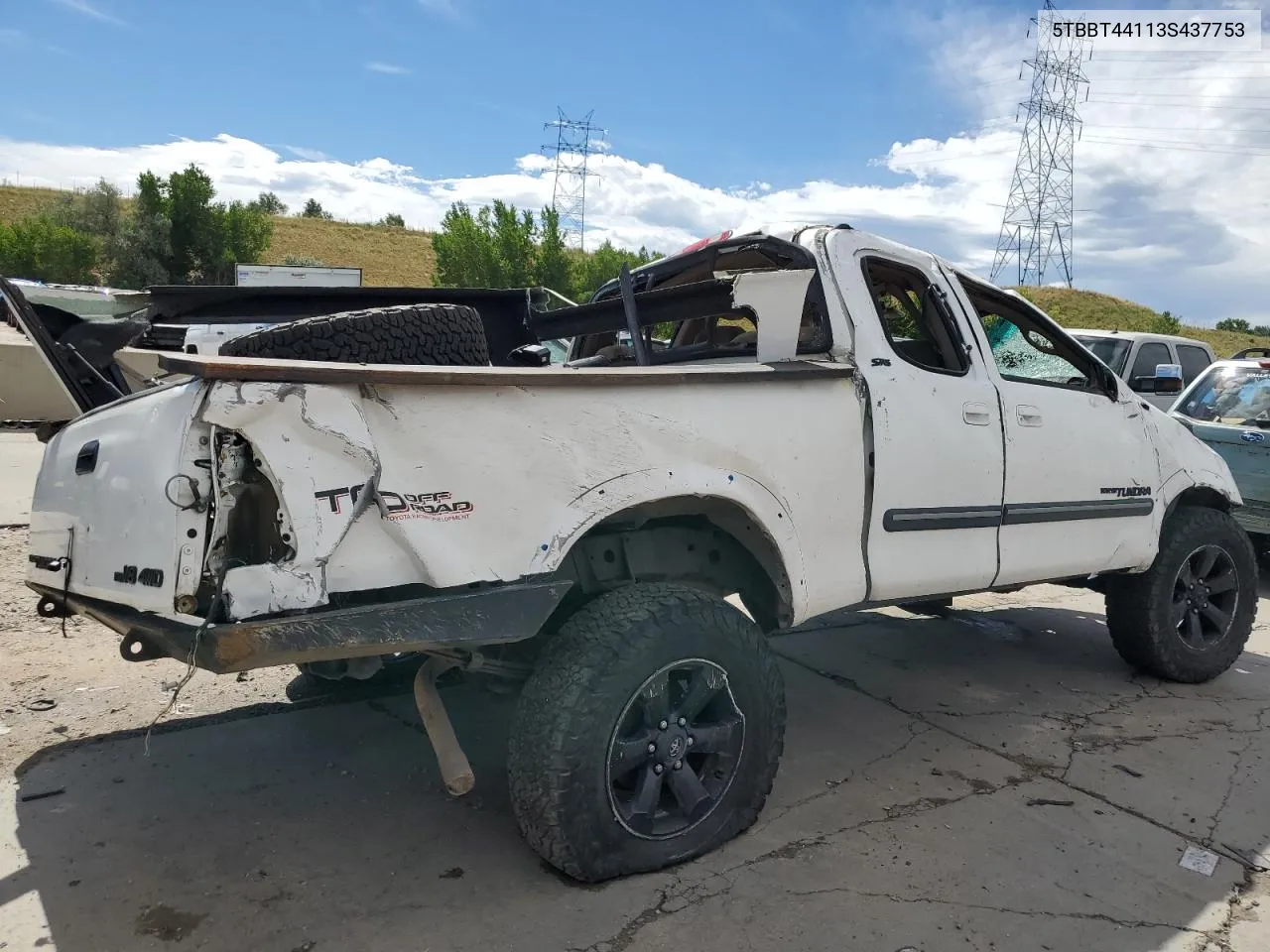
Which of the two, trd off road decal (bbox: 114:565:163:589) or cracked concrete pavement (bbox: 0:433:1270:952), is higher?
trd off road decal (bbox: 114:565:163:589)

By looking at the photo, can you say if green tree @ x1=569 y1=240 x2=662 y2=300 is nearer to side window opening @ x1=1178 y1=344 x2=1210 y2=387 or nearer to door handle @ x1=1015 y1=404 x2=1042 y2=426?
side window opening @ x1=1178 y1=344 x2=1210 y2=387

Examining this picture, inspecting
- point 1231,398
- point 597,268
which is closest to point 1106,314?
point 597,268

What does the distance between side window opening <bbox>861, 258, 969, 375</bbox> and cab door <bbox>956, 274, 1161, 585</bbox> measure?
0.48ft

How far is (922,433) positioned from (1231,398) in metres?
5.79

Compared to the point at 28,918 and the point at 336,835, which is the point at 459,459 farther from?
the point at 28,918

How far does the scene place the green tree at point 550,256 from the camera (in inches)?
1425

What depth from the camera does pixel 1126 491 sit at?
441cm

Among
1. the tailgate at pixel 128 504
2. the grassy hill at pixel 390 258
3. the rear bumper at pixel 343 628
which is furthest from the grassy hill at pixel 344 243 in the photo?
the rear bumper at pixel 343 628

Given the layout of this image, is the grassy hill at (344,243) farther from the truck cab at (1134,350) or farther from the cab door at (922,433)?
the cab door at (922,433)

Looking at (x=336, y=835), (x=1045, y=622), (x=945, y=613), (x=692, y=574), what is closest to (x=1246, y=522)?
(x=1045, y=622)

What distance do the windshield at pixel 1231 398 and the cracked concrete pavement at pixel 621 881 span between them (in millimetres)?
3558

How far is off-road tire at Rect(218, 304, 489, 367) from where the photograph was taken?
258 cm

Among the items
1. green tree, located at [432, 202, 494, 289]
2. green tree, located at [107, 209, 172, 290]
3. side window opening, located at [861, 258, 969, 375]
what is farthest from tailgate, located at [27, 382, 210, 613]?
green tree, located at [107, 209, 172, 290]

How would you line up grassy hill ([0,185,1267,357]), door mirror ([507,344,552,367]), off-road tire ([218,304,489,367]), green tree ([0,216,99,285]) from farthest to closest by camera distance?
grassy hill ([0,185,1267,357]) → green tree ([0,216,99,285]) → door mirror ([507,344,552,367]) → off-road tire ([218,304,489,367])
